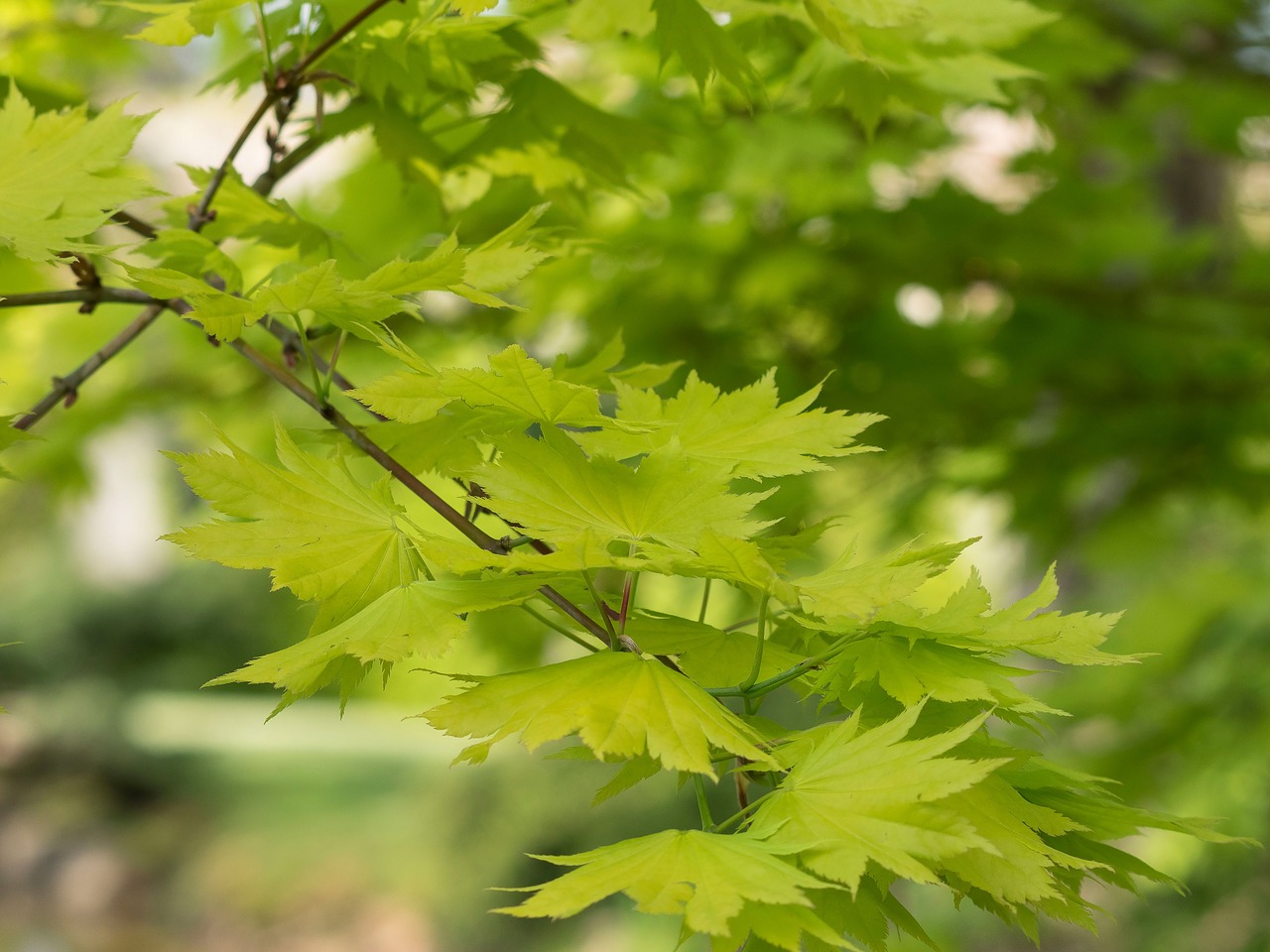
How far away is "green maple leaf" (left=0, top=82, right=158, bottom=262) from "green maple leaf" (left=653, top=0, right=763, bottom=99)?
1.50 ft

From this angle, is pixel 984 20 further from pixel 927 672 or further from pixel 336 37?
pixel 927 672

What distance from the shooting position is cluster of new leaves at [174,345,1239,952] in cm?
64

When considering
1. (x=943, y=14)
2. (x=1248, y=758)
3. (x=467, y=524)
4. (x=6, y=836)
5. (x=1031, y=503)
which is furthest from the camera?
(x=6, y=836)

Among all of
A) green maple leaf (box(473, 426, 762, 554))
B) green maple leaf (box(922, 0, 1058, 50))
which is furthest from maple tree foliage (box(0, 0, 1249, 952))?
green maple leaf (box(922, 0, 1058, 50))

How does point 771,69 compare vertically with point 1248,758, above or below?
above

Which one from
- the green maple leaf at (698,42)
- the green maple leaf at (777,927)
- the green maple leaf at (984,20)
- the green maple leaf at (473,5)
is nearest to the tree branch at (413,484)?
the green maple leaf at (777,927)

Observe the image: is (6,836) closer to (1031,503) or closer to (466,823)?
(466,823)

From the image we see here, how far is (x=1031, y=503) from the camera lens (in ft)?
9.58

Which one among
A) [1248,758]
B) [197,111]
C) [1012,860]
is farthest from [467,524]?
[197,111]

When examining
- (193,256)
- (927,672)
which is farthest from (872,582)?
(193,256)

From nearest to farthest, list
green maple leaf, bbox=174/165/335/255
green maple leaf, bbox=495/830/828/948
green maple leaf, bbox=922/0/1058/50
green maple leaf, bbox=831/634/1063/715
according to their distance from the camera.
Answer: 1. green maple leaf, bbox=495/830/828/948
2. green maple leaf, bbox=831/634/1063/715
3. green maple leaf, bbox=174/165/335/255
4. green maple leaf, bbox=922/0/1058/50

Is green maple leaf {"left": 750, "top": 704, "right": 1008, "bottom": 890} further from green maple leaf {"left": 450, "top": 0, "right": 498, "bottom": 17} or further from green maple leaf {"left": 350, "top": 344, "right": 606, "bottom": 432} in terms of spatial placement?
green maple leaf {"left": 450, "top": 0, "right": 498, "bottom": 17}

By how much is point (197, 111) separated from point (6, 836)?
29.0 feet

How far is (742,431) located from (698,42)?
40 centimetres
